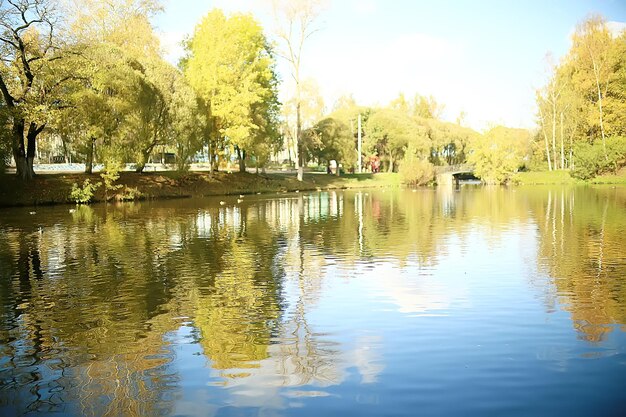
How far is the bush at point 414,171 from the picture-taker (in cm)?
8231

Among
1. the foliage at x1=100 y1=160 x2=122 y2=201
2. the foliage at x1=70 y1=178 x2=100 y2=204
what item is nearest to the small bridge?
the foliage at x1=100 y1=160 x2=122 y2=201

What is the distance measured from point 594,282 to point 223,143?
51414mm

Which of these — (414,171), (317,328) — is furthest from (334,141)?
(317,328)

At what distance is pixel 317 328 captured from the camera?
1039 centimetres

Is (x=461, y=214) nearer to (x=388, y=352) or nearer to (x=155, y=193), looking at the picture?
(x=388, y=352)

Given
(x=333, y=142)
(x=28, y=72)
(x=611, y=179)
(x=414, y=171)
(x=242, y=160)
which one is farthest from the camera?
(x=333, y=142)

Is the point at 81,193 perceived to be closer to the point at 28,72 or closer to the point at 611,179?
the point at 28,72

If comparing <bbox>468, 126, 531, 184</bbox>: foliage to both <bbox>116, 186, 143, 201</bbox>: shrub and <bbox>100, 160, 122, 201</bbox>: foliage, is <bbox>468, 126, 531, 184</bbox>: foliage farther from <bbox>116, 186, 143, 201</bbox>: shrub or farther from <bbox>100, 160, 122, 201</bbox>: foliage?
<bbox>100, 160, 122, 201</bbox>: foliage

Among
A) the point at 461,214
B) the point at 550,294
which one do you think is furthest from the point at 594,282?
the point at 461,214

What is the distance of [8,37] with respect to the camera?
134ft

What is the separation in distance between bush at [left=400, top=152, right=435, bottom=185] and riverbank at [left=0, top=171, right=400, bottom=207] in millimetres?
1679

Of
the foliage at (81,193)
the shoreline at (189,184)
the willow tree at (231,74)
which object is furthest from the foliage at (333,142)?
the foliage at (81,193)

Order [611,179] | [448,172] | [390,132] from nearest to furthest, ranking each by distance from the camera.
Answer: [611,179], [448,172], [390,132]

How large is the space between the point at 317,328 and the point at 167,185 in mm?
47546
